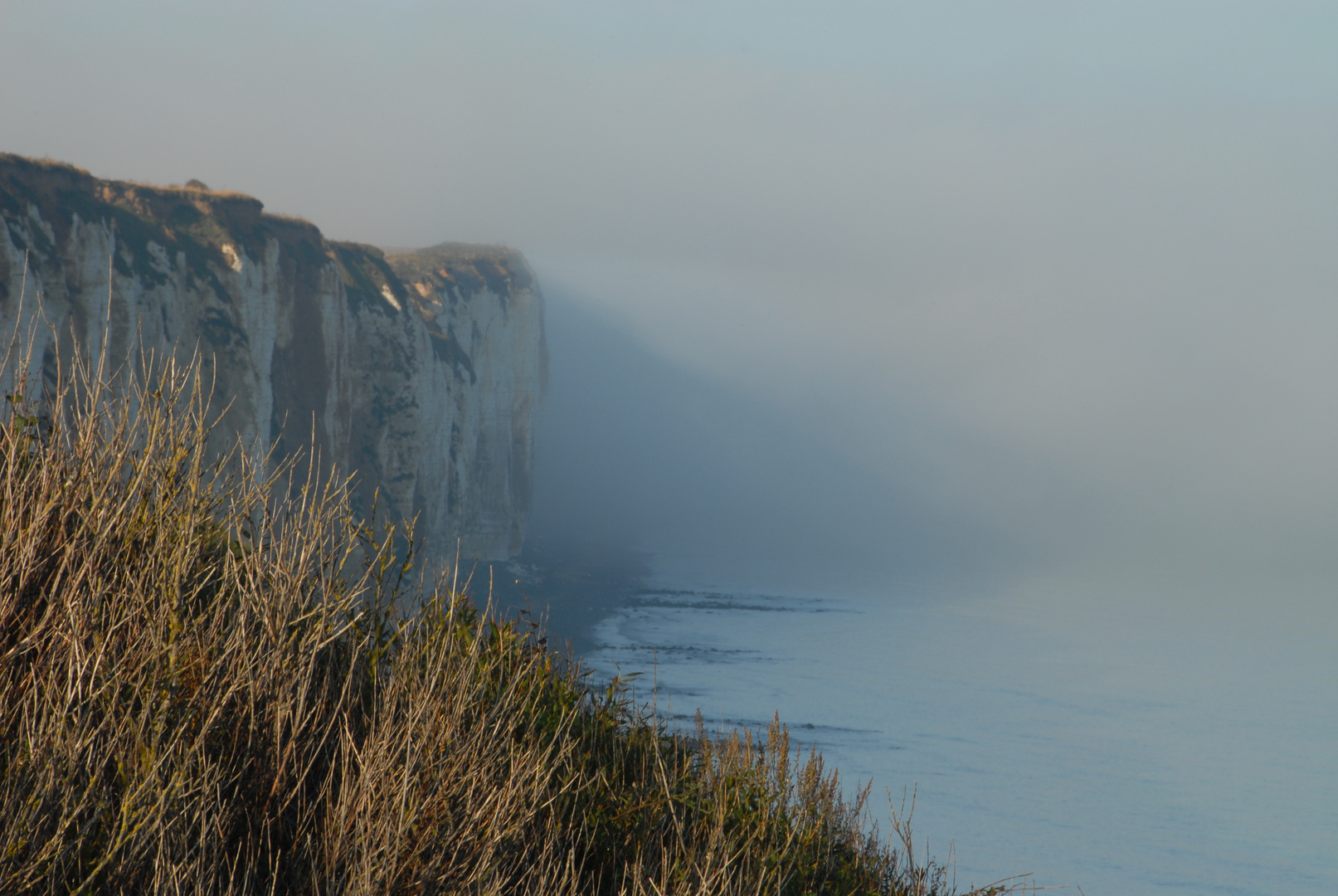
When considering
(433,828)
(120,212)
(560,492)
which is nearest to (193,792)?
(433,828)

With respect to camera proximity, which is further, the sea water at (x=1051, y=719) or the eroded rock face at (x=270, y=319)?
the sea water at (x=1051, y=719)

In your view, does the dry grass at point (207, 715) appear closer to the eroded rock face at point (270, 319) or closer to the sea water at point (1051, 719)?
the sea water at point (1051, 719)

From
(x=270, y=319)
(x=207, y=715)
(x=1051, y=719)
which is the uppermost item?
(x=207, y=715)

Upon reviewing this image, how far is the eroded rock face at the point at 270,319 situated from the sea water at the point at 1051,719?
16123mm

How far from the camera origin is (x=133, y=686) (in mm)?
3490

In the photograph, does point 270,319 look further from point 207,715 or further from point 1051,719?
point 1051,719

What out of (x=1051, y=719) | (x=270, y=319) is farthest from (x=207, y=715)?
(x=1051, y=719)

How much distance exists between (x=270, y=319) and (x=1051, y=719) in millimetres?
54213

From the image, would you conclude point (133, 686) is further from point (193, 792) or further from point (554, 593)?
point (554, 593)

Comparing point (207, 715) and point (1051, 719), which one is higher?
point (207, 715)

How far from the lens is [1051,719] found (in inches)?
2224

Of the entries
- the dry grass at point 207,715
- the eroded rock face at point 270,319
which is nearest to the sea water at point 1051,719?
the dry grass at point 207,715

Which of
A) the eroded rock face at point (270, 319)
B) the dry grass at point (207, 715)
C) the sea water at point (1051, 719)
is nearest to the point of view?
the dry grass at point (207, 715)

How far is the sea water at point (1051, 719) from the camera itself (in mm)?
34844
